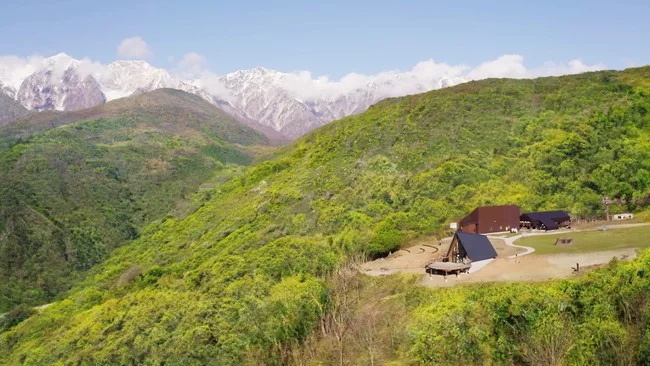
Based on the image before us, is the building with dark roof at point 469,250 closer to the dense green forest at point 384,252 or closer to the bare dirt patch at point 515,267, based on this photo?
the bare dirt patch at point 515,267

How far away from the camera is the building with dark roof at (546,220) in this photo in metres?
48.3

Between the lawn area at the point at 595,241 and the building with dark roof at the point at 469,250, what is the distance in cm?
360

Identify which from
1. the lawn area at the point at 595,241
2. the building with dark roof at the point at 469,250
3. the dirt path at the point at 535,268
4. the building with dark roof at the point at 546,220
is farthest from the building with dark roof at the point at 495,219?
the dirt path at the point at 535,268

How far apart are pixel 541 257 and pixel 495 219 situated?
14156 mm

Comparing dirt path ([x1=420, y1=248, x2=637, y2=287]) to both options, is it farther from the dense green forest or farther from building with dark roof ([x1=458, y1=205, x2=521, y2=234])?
building with dark roof ([x1=458, y1=205, x2=521, y2=234])

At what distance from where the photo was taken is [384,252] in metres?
47.8

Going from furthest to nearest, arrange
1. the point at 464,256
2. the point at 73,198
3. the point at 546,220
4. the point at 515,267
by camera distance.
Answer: the point at 73,198, the point at 546,220, the point at 464,256, the point at 515,267

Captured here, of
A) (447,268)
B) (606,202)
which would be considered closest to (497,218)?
(606,202)

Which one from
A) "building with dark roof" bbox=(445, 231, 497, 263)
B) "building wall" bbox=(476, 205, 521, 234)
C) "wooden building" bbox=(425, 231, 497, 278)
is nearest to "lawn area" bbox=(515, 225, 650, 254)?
"building with dark roof" bbox=(445, 231, 497, 263)

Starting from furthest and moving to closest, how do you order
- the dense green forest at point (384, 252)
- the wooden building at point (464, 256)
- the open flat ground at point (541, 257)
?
the wooden building at point (464, 256)
the open flat ground at point (541, 257)
the dense green forest at point (384, 252)

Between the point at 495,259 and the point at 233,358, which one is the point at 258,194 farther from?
the point at 495,259

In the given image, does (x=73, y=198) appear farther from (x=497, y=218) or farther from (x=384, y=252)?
(x=497, y=218)

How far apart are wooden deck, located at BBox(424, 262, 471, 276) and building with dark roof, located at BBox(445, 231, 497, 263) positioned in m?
1.26

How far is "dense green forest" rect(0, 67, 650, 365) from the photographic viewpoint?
24.4 m
